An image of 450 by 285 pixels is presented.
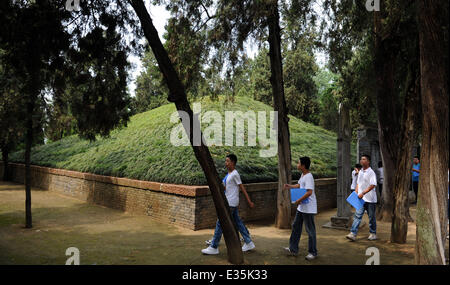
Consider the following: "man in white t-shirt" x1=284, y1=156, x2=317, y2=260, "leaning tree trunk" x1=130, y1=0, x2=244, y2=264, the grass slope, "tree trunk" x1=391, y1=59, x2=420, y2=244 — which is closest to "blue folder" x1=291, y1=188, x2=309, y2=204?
"man in white t-shirt" x1=284, y1=156, x2=317, y2=260

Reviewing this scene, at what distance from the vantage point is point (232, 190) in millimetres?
6102

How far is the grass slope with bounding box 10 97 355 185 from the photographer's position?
1008 centimetres

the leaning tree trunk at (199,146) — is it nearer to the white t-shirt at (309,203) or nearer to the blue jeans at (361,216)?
the white t-shirt at (309,203)

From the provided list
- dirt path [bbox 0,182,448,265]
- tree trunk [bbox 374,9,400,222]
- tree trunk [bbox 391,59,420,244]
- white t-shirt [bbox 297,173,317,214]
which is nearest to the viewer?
white t-shirt [bbox 297,173,317,214]

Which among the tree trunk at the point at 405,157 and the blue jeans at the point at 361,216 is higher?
the tree trunk at the point at 405,157

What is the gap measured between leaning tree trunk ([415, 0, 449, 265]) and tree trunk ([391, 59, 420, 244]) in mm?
2358

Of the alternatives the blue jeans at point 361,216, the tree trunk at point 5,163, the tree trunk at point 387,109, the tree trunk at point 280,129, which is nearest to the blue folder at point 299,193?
the blue jeans at point 361,216

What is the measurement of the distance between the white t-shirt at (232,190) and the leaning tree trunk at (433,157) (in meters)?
2.91

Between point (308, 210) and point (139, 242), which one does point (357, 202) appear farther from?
point (139, 242)

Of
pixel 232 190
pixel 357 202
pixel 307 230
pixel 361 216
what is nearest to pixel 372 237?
pixel 361 216

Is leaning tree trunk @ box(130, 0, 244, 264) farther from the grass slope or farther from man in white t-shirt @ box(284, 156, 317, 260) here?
the grass slope

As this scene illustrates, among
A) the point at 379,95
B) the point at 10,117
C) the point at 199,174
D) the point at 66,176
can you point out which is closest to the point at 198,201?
the point at 199,174

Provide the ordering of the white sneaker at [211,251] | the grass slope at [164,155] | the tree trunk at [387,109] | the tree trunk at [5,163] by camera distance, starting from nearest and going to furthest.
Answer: the white sneaker at [211,251] → the tree trunk at [387,109] → the grass slope at [164,155] → the tree trunk at [5,163]

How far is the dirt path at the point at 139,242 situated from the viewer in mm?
5887
